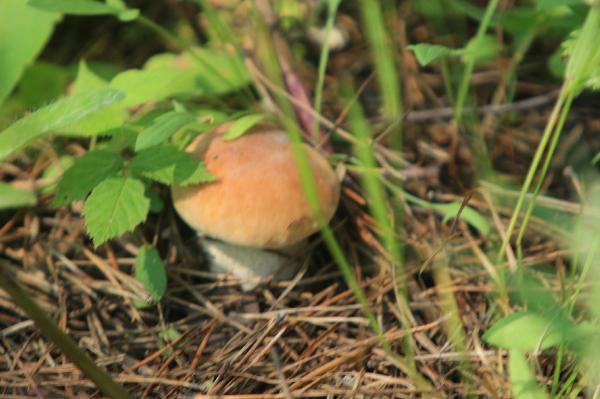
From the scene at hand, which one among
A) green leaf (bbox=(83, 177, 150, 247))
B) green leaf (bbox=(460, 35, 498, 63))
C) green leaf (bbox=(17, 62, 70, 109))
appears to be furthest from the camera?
green leaf (bbox=(17, 62, 70, 109))

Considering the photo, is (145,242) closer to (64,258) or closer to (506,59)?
(64,258)

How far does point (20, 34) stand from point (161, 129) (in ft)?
2.68

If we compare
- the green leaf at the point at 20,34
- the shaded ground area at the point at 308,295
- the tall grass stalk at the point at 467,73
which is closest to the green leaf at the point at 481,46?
the tall grass stalk at the point at 467,73

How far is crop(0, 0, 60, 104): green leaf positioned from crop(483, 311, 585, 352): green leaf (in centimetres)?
159

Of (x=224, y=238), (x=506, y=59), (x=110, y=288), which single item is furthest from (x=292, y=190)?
(x=506, y=59)

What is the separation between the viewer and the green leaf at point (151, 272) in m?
1.65

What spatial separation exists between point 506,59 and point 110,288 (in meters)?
1.73

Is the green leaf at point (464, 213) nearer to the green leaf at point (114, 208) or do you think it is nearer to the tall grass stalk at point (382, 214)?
the tall grass stalk at point (382, 214)

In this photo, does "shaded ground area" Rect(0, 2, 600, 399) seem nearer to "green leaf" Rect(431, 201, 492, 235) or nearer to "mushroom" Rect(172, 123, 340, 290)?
"green leaf" Rect(431, 201, 492, 235)

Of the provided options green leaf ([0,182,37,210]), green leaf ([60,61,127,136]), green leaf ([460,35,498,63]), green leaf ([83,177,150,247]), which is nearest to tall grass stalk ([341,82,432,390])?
green leaf ([460,35,498,63])

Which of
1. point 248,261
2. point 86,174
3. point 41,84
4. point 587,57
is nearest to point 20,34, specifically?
A: point 41,84

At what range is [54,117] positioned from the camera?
1.33 meters

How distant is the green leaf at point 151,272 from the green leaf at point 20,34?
74 centimetres

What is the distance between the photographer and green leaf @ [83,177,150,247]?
4.80ft
